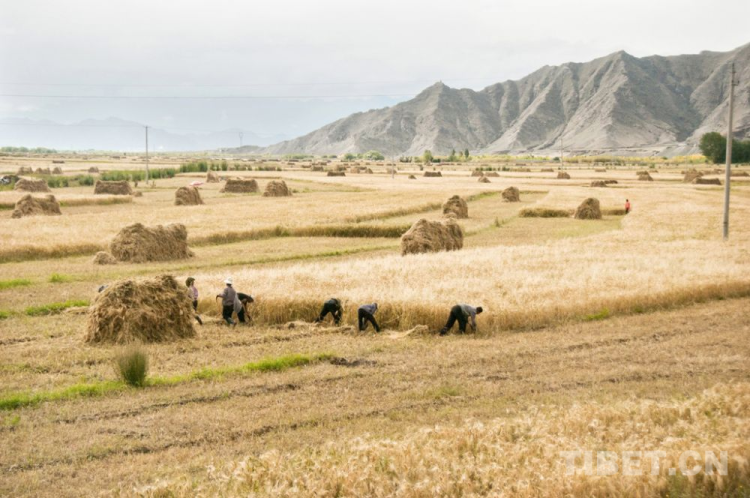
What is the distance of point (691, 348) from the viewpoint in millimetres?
16469

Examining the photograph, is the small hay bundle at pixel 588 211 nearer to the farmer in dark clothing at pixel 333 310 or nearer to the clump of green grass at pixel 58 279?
the farmer in dark clothing at pixel 333 310

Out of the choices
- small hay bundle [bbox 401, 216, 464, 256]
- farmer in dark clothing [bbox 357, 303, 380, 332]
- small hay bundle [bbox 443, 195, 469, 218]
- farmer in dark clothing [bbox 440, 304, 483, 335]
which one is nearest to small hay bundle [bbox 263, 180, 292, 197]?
small hay bundle [bbox 443, 195, 469, 218]

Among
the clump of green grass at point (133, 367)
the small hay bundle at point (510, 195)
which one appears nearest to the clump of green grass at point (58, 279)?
the clump of green grass at point (133, 367)

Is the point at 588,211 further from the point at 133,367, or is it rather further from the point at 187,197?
the point at 133,367

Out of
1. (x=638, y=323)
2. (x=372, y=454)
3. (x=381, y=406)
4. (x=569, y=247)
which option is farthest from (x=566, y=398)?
(x=569, y=247)

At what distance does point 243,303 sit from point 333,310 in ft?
9.29

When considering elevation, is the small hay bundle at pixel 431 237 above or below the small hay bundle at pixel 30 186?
below

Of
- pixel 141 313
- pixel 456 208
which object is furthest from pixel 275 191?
pixel 141 313

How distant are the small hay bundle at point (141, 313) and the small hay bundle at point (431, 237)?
1594cm

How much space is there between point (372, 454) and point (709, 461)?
4632 mm

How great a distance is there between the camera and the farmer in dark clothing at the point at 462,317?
704 inches

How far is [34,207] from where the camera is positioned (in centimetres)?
5022

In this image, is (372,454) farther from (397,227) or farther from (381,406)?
(397,227)

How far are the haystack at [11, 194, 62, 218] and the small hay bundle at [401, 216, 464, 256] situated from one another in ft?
105
